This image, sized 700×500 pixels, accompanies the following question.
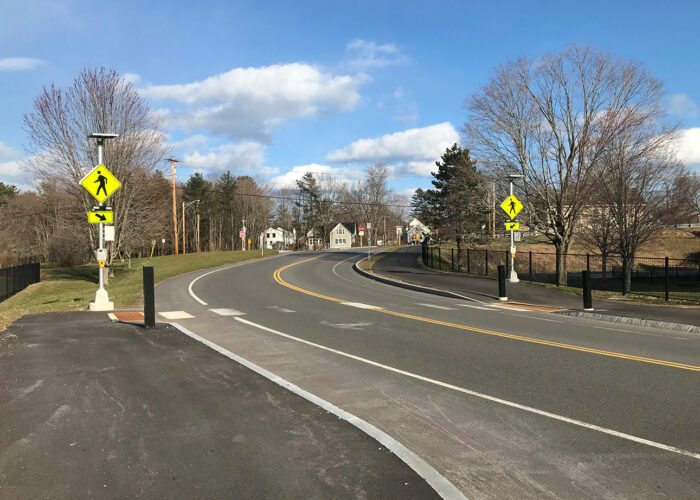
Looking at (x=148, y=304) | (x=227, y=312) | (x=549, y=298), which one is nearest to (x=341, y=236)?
(x=549, y=298)

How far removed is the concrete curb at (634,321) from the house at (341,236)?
101 m

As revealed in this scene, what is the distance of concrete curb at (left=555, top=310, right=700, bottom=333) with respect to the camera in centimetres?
1169

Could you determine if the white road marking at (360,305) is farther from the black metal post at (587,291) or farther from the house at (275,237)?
the house at (275,237)

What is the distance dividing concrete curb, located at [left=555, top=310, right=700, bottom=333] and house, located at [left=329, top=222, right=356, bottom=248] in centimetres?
10063

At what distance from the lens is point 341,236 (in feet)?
381

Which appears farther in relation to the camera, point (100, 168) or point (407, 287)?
point (407, 287)

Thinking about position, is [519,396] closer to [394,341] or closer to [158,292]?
[394,341]

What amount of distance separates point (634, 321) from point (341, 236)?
104m

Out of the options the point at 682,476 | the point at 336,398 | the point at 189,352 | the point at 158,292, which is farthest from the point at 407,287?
the point at 682,476

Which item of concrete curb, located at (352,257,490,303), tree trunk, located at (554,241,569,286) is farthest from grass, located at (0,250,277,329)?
tree trunk, located at (554,241,569,286)

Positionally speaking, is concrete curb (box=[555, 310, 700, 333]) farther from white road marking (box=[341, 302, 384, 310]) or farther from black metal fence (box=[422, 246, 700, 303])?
black metal fence (box=[422, 246, 700, 303])

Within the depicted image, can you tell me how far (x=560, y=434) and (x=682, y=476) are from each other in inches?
44.1

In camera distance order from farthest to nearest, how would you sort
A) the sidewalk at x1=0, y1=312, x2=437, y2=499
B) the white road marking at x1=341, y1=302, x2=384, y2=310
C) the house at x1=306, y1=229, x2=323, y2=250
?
1. the house at x1=306, y1=229, x2=323, y2=250
2. the white road marking at x1=341, y1=302, x2=384, y2=310
3. the sidewalk at x1=0, y1=312, x2=437, y2=499

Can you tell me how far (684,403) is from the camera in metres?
5.80
